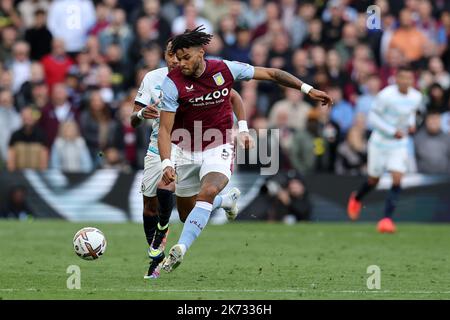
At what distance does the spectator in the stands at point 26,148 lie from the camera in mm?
21359

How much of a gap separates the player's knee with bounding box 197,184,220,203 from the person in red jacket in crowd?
11.6m

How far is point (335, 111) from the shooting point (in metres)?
22.5

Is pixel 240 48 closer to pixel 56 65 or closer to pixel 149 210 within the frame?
pixel 56 65

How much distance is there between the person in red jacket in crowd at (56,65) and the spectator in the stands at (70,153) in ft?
4.97

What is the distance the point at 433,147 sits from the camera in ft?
71.9

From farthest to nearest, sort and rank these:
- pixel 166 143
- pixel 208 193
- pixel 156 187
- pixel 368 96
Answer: pixel 368 96 < pixel 156 187 < pixel 208 193 < pixel 166 143

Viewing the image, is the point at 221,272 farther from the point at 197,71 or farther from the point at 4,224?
the point at 4,224

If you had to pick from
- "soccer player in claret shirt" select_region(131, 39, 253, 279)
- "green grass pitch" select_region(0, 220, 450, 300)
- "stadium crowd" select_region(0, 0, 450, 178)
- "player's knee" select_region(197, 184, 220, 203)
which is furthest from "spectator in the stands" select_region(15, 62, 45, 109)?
"player's knee" select_region(197, 184, 220, 203)

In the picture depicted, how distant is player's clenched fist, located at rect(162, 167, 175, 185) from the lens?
37.2 ft

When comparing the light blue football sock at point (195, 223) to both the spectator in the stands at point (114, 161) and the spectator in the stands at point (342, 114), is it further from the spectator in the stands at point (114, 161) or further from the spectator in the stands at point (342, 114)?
the spectator in the stands at point (342, 114)

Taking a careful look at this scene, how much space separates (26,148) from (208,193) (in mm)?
10253

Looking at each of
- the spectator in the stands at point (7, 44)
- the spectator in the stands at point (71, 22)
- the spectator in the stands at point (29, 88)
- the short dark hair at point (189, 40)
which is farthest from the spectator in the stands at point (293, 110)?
the short dark hair at point (189, 40)

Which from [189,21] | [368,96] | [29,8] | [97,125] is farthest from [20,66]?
[368,96]
